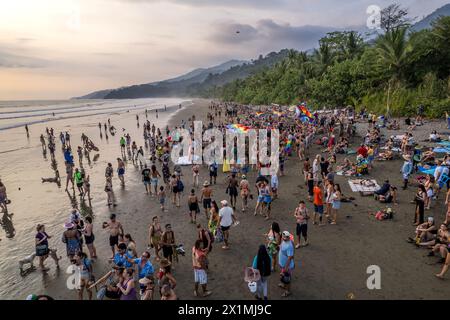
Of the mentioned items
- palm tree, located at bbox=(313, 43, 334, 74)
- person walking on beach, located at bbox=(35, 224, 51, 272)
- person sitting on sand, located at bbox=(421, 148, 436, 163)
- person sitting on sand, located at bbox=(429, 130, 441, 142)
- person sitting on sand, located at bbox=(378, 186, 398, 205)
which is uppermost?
palm tree, located at bbox=(313, 43, 334, 74)

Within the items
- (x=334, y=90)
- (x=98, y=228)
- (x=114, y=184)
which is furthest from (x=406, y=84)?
(x=98, y=228)

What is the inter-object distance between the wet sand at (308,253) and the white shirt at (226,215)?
951 mm

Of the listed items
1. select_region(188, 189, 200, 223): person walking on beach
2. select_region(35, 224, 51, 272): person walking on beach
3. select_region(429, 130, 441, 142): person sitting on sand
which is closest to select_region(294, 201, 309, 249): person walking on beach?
select_region(188, 189, 200, 223): person walking on beach

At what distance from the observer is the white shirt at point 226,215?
33.7 feet

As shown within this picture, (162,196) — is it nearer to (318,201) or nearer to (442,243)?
(318,201)

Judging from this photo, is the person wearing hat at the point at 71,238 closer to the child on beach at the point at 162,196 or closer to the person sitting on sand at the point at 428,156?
the child on beach at the point at 162,196

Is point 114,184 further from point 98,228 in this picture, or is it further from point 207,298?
point 207,298

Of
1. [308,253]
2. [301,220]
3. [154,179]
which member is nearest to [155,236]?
[301,220]

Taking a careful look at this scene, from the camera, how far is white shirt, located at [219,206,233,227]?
10273 mm

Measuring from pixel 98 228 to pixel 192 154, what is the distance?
37.1ft

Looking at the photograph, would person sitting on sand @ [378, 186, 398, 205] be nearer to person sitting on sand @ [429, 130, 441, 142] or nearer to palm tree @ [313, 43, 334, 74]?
person sitting on sand @ [429, 130, 441, 142]

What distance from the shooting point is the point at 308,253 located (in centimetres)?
1008

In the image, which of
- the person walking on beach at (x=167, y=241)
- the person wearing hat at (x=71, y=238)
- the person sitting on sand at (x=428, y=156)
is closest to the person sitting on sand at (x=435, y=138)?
the person sitting on sand at (x=428, y=156)

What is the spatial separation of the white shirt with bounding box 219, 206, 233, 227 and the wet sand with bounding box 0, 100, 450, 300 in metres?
0.95
